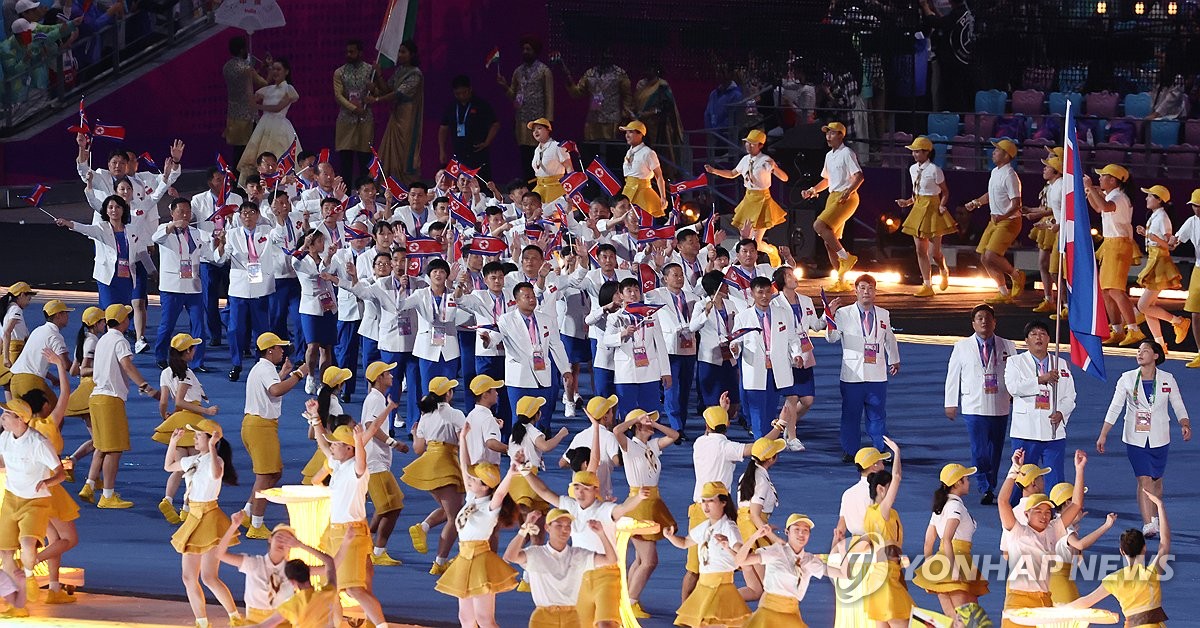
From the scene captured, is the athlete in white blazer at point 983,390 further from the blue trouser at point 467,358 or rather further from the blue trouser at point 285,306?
the blue trouser at point 285,306

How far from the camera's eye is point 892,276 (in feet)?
79.4

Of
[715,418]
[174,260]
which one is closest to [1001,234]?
[174,260]

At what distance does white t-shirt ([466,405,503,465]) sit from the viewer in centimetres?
1338

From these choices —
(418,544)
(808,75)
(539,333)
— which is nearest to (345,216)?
(539,333)

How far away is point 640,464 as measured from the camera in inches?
498

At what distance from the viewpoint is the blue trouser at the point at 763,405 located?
16625 millimetres

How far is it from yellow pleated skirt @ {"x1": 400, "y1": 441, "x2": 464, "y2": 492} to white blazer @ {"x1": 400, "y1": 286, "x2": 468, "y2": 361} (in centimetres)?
312

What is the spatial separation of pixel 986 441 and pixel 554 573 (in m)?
5.30

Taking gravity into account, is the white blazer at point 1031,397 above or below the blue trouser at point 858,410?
above

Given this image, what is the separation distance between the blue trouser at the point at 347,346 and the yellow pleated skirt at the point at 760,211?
527 centimetres

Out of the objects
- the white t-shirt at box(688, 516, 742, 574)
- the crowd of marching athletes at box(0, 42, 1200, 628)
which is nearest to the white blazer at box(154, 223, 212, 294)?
the crowd of marching athletes at box(0, 42, 1200, 628)

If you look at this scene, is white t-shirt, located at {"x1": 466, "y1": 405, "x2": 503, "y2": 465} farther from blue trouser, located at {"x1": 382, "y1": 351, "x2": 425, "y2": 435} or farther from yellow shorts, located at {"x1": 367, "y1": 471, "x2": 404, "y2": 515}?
blue trouser, located at {"x1": 382, "y1": 351, "x2": 425, "y2": 435}

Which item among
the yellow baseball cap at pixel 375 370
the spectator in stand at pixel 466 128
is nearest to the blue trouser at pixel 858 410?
the yellow baseball cap at pixel 375 370

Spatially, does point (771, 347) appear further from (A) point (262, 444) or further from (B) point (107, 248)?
(B) point (107, 248)
